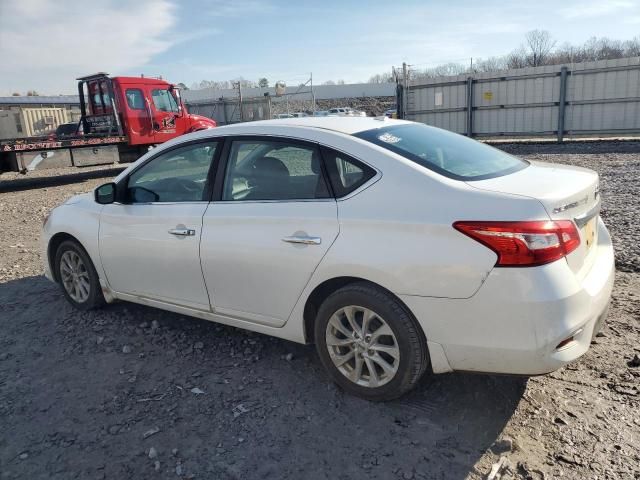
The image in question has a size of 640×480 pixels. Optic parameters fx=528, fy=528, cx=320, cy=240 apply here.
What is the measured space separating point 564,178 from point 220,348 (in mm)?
2629

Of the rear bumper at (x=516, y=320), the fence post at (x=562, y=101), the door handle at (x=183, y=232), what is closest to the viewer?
the rear bumper at (x=516, y=320)

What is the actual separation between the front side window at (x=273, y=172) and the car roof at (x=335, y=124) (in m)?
0.16

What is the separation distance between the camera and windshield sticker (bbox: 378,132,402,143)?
3.25 m

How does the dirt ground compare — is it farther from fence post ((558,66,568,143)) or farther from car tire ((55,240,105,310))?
fence post ((558,66,568,143))

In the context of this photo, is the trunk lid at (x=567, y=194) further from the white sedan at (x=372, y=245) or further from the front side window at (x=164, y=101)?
the front side window at (x=164, y=101)

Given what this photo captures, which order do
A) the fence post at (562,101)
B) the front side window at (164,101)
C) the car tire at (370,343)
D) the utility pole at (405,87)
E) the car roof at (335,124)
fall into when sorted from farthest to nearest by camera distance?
the utility pole at (405,87), the fence post at (562,101), the front side window at (164,101), the car roof at (335,124), the car tire at (370,343)

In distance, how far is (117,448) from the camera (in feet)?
9.36

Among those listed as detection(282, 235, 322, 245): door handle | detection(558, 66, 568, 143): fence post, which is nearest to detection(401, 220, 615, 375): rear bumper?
detection(282, 235, 322, 245): door handle

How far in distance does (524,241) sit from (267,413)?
1.74m

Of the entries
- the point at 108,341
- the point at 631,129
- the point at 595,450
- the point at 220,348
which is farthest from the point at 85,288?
the point at 631,129

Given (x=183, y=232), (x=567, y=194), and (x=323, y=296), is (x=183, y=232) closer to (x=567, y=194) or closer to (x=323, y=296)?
(x=323, y=296)

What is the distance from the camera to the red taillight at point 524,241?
2.51 meters

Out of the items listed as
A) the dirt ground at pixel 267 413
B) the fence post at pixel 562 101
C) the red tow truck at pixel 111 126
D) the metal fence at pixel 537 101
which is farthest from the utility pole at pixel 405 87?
the dirt ground at pixel 267 413

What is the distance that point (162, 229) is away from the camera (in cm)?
386
